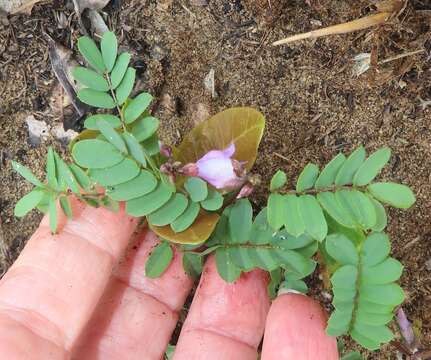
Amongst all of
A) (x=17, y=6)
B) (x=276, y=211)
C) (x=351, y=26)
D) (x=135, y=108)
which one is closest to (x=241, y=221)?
(x=276, y=211)

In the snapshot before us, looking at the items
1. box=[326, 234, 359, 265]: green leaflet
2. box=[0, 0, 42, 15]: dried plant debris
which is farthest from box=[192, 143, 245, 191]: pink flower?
box=[0, 0, 42, 15]: dried plant debris

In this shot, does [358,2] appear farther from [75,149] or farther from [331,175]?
[75,149]

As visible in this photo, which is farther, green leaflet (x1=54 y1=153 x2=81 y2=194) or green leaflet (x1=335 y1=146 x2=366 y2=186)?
green leaflet (x1=54 y1=153 x2=81 y2=194)

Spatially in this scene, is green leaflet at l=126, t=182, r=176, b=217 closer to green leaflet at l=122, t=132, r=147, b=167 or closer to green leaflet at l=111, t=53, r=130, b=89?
green leaflet at l=122, t=132, r=147, b=167

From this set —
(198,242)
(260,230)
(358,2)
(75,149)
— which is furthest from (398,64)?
(75,149)

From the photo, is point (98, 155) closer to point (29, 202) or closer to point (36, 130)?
point (29, 202)

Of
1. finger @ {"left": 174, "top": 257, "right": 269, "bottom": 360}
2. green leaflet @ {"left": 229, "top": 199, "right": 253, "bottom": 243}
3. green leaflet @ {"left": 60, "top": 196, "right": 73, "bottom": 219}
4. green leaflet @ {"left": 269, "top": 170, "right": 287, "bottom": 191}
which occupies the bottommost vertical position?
finger @ {"left": 174, "top": 257, "right": 269, "bottom": 360}

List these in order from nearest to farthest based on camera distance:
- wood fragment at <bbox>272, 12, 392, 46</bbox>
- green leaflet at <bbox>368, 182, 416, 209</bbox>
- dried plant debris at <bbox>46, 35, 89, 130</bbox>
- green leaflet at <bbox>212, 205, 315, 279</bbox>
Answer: green leaflet at <bbox>368, 182, 416, 209</bbox> < green leaflet at <bbox>212, 205, 315, 279</bbox> < wood fragment at <bbox>272, 12, 392, 46</bbox> < dried plant debris at <bbox>46, 35, 89, 130</bbox>
